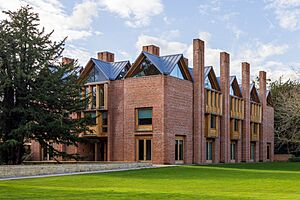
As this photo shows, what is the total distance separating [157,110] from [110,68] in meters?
7.20

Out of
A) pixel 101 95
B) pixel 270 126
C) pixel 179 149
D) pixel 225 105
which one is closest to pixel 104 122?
pixel 101 95

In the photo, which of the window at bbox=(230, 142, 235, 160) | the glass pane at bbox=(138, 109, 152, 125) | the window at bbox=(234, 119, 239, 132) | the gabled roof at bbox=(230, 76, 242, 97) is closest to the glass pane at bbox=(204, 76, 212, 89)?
the gabled roof at bbox=(230, 76, 242, 97)

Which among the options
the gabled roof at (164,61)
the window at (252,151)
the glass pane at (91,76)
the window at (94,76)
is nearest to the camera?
the gabled roof at (164,61)

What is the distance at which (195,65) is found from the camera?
125 ft

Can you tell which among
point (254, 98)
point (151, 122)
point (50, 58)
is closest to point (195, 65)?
point (151, 122)

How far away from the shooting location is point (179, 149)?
1452 inches

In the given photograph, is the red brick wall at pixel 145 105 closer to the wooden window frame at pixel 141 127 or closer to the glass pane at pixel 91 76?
the wooden window frame at pixel 141 127

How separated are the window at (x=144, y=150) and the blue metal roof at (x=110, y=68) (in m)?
6.29

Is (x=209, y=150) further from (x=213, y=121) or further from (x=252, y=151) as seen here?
(x=252, y=151)

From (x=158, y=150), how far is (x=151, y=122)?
7.39 ft

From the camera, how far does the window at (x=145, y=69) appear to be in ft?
118

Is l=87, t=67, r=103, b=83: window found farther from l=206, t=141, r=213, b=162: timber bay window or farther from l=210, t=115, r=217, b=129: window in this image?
l=206, t=141, r=213, b=162: timber bay window

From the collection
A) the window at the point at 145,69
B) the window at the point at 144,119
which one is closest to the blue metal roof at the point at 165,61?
the window at the point at 145,69

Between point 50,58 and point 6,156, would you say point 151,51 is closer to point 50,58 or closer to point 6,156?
point 50,58
